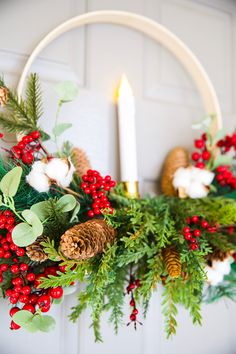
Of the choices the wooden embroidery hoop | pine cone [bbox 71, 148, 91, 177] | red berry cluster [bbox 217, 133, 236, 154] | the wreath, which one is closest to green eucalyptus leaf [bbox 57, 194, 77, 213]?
the wreath

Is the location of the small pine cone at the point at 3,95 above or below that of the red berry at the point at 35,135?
above

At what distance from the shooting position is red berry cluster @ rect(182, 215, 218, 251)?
503 mm

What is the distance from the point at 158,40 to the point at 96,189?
1.17 ft

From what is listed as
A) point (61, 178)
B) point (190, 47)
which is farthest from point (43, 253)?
point (190, 47)

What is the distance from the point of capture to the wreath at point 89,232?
0.46m

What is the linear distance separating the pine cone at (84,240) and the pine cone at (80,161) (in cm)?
11

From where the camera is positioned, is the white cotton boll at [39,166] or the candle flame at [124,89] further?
the candle flame at [124,89]

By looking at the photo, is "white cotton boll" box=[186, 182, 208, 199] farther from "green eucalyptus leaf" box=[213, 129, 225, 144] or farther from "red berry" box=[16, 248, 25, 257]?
"red berry" box=[16, 248, 25, 257]

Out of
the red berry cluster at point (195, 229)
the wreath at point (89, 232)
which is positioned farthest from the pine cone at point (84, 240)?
the red berry cluster at point (195, 229)

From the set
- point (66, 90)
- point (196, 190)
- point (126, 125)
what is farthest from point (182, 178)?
point (66, 90)

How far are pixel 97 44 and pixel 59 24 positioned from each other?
74 millimetres

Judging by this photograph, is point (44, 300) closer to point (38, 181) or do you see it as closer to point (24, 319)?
point (24, 319)

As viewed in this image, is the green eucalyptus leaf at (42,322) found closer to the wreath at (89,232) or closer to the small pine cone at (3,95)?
the wreath at (89,232)

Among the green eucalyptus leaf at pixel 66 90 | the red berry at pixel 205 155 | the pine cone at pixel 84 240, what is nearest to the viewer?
the pine cone at pixel 84 240
